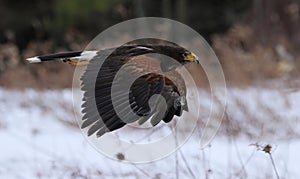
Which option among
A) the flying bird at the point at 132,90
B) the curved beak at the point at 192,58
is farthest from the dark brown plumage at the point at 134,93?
the curved beak at the point at 192,58

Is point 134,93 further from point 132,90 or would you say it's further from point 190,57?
point 190,57

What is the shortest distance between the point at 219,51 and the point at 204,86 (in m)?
2.73

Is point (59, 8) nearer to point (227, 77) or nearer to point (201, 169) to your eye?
point (227, 77)

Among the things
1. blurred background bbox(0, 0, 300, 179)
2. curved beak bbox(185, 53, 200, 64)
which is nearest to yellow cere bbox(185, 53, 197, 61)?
curved beak bbox(185, 53, 200, 64)

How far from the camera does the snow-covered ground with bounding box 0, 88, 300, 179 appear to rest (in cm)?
459

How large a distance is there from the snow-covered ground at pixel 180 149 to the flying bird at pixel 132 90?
35cm

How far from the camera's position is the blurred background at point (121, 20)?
1125cm

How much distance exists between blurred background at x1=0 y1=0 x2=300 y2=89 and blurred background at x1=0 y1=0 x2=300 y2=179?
2 cm

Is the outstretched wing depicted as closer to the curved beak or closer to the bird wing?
the bird wing

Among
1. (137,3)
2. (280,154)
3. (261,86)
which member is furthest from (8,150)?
(137,3)

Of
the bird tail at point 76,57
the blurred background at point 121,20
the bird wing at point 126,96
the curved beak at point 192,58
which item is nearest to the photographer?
the bird wing at point 126,96

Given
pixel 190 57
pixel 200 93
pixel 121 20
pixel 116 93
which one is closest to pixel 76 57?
pixel 116 93

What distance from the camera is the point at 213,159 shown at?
5137 millimetres

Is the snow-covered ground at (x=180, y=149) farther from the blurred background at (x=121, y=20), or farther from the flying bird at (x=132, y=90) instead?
the blurred background at (x=121, y=20)
